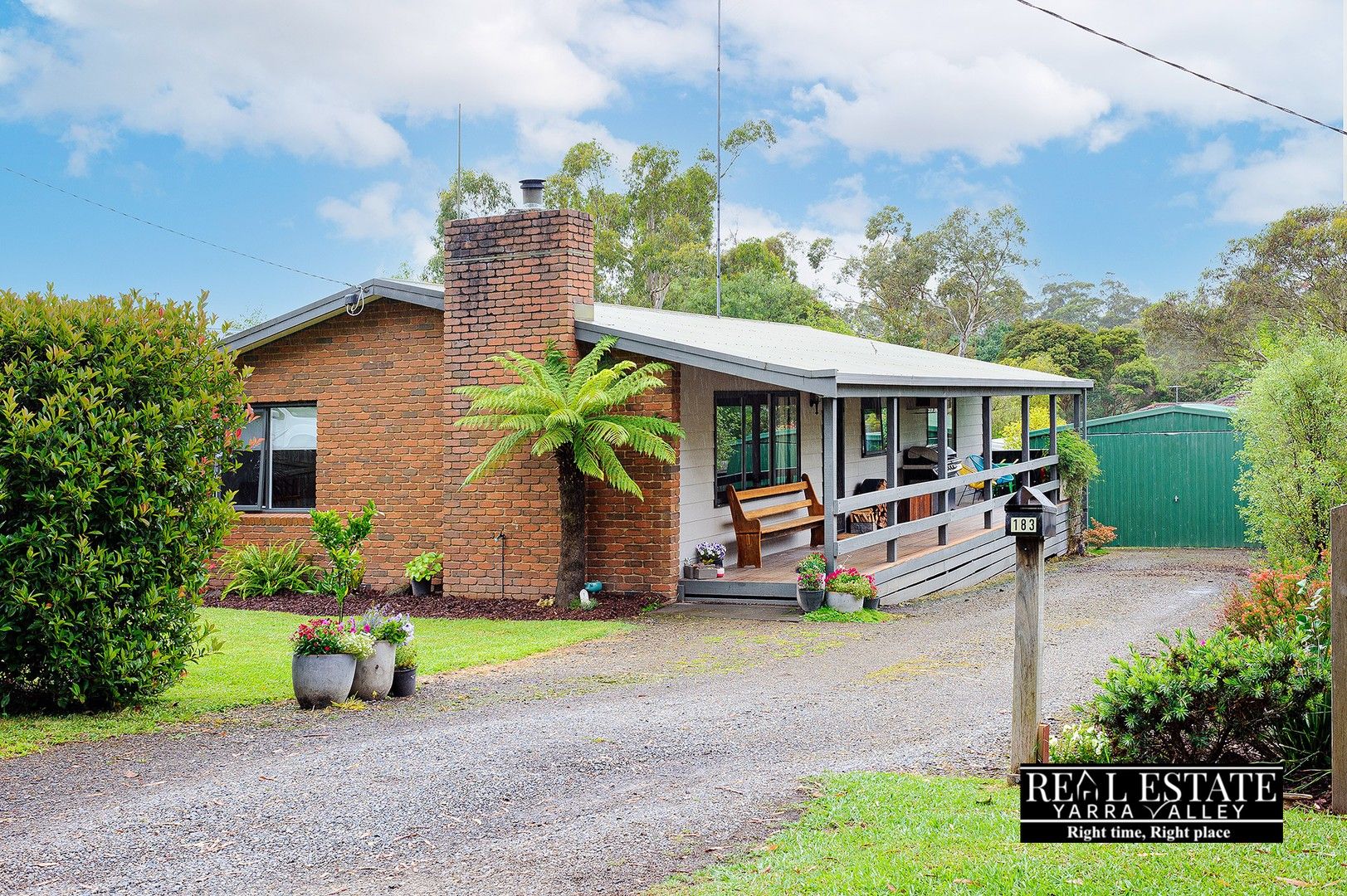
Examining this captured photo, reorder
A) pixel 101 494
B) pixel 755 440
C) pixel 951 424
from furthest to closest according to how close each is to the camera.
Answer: pixel 951 424
pixel 755 440
pixel 101 494

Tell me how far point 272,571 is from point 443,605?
109 inches

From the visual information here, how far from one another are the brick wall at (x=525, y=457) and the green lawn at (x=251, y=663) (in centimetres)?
118

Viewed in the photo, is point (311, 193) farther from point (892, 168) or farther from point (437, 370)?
point (437, 370)

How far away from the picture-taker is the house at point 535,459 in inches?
530

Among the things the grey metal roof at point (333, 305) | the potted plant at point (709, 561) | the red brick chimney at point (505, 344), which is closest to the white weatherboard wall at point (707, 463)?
the potted plant at point (709, 561)

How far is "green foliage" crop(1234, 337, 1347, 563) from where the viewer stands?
14227mm

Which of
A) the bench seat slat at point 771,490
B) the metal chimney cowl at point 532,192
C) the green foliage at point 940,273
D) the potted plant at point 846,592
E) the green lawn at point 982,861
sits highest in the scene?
the green foliage at point 940,273

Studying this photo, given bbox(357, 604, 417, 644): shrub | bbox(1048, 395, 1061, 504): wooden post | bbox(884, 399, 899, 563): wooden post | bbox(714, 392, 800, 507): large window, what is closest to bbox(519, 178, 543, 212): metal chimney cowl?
bbox(714, 392, 800, 507): large window

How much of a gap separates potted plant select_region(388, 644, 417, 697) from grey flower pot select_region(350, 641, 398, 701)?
0.11 m

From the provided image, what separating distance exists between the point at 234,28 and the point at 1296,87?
222 feet

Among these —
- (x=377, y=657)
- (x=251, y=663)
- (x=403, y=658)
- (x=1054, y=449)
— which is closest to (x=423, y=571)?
(x=251, y=663)

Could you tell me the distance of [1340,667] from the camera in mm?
5270

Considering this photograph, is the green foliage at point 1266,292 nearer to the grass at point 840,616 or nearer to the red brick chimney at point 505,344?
the grass at point 840,616

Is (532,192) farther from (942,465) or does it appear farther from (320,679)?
(320,679)
